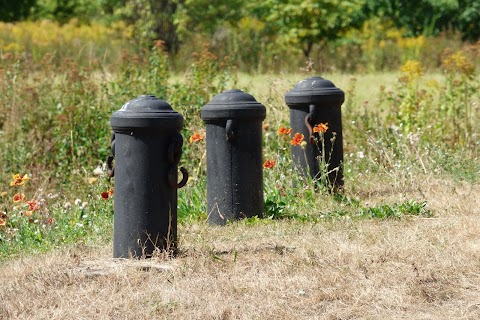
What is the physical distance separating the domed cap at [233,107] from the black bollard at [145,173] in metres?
1.25

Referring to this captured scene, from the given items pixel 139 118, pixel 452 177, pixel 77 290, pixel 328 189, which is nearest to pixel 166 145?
pixel 139 118

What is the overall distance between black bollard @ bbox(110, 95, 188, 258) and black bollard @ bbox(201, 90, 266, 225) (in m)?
1.31

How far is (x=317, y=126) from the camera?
7512mm

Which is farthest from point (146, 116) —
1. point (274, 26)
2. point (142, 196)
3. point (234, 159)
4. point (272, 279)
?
point (274, 26)

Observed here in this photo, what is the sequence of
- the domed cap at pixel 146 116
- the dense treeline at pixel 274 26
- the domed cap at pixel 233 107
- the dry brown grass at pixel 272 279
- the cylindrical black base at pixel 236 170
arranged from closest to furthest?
the dry brown grass at pixel 272 279
the domed cap at pixel 146 116
the domed cap at pixel 233 107
the cylindrical black base at pixel 236 170
the dense treeline at pixel 274 26

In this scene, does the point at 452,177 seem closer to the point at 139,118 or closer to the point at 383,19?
the point at 139,118

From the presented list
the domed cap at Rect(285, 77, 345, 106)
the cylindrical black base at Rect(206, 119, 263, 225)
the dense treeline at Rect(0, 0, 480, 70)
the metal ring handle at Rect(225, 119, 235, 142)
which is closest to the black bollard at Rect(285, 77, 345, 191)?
the domed cap at Rect(285, 77, 345, 106)

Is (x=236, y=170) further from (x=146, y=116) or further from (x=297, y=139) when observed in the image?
(x=146, y=116)

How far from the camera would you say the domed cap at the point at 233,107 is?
6.58 metres

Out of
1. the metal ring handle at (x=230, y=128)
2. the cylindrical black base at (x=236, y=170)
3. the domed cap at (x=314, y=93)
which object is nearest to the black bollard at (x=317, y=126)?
the domed cap at (x=314, y=93)

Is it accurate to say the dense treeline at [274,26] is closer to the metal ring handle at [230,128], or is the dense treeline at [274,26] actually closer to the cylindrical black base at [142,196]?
the metal ring handle at [230,128]

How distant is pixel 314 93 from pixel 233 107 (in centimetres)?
122

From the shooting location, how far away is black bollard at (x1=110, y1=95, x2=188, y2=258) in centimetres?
529

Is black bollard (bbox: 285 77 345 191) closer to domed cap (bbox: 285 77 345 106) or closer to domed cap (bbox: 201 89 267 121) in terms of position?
domed cap (bbox: 285 77 345 106)
